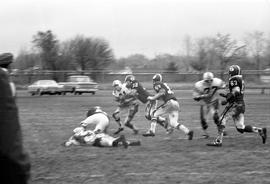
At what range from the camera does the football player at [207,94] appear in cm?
1221

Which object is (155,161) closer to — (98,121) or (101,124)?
(101,124)

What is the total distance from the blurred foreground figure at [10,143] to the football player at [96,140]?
755 cm

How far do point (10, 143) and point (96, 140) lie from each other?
7838 millimetres

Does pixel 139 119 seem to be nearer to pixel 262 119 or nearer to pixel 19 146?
pixel 262 119

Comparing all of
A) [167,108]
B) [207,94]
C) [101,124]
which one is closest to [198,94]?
[207,94]

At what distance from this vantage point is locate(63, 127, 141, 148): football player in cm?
1063

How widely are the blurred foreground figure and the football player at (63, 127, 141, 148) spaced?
755 centimetres

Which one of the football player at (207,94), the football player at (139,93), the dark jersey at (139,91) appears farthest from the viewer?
the dark jersey at (139,91)

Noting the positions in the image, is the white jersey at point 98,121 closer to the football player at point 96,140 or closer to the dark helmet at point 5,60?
the football player at point 96,140

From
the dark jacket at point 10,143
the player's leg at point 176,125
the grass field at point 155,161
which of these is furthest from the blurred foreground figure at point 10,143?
the player's leg at point 176,125

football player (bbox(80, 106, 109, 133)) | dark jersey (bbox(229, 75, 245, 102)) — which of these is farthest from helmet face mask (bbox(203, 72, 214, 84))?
football player (bbox(80, 106, 109, 133))

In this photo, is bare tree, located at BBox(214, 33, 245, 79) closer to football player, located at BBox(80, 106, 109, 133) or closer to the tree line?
the tree line

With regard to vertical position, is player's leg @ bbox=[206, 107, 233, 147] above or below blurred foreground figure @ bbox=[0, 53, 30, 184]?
below

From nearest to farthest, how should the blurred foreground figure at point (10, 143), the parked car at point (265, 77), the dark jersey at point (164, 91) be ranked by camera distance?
the blurred foreground figure at point (10, 143) < the dark jersey at point (164, 91) < the parked car at point (265, 77)
